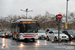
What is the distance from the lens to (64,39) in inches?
1009

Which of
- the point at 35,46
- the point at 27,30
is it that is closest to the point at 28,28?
the point at 27,30

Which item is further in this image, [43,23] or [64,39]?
[43,23]

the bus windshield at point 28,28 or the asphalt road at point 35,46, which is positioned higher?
the bus windshield at point 28,28

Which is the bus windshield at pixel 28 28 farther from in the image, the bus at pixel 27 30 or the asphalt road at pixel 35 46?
the asphalt road at pixel 35 46

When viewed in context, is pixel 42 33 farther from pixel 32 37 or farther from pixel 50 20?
pixel 50 20

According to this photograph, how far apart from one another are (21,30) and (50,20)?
58409mm

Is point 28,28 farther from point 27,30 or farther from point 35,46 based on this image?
point 35,46

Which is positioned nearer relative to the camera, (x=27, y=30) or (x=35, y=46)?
(x=35, y=46)

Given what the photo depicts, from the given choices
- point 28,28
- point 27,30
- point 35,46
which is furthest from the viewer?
point 28,28

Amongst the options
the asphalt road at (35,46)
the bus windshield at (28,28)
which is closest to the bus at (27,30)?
the bus windshield at (28,28)

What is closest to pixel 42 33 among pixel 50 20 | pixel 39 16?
pixel 50 20

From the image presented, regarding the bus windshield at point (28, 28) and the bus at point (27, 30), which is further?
the bus windshield at point (28, 28)

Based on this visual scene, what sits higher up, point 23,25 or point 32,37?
point 23,25

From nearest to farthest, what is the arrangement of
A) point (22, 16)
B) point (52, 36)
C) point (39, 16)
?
point (52, 36) → point (39, 16) → point (22, 16)
